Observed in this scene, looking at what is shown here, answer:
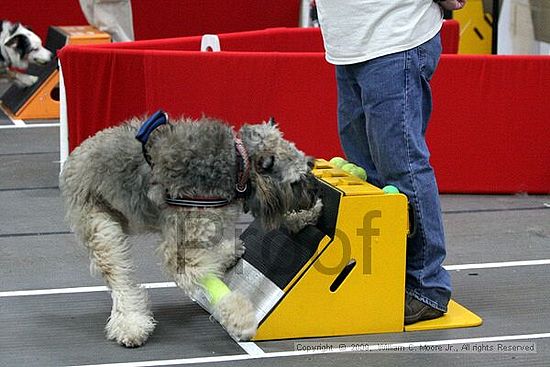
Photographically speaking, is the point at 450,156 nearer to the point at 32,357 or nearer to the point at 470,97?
the point at 470,97

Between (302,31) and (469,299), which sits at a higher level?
(302,31)

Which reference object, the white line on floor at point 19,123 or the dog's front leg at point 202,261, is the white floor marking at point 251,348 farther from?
the white line on floor at point 19,123

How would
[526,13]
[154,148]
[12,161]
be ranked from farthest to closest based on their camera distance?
[526,13], [12,161], [154,148]

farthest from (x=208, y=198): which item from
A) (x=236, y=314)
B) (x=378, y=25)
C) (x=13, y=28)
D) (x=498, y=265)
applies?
(x=13, y=28)

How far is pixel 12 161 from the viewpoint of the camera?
786 centimetres

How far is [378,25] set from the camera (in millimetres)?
4297

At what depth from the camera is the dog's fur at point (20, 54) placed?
9.58 metres

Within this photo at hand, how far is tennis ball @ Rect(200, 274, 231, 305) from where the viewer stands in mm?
4152

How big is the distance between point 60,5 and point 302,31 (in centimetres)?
424

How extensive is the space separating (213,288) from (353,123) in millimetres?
1033

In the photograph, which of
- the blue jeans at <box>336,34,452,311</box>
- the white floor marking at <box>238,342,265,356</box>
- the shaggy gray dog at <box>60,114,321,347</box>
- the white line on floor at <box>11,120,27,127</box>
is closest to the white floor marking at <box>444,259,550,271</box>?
the blue jeans at <box>336,34,452,311</box>

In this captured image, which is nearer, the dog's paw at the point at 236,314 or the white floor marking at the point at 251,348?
the dog's paw at the point at 236,314

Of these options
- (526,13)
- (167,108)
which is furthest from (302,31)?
(526,13)

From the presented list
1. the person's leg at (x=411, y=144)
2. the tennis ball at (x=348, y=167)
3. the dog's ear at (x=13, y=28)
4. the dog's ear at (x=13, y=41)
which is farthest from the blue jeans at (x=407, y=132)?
the dog's ear at (x=13, y=28)
